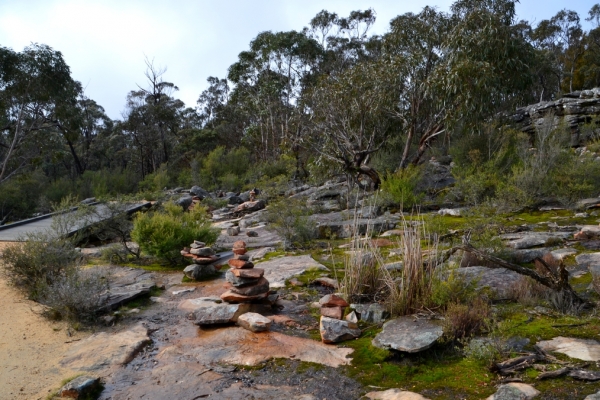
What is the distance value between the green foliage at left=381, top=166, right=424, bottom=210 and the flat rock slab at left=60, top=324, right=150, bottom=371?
25.9 ft

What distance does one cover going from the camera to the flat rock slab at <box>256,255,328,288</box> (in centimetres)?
647

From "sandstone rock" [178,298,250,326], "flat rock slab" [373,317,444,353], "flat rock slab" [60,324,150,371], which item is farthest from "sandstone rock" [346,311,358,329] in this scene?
"flat rock slab" [60,324,150,371]

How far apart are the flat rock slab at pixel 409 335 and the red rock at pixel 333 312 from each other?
0.66m

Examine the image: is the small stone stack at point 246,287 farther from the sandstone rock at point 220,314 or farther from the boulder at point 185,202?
the boulder at point 185,202

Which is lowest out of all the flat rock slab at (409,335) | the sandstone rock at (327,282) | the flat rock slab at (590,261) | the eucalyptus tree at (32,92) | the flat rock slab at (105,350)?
the flat rock slab at (105,350)

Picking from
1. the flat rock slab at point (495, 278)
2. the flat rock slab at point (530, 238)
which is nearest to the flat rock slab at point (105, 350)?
the flat rock slab at point (495, 278)

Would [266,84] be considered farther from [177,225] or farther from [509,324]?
[509,324]

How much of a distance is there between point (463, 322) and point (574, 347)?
0.80m

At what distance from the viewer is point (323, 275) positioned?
631 centimetres

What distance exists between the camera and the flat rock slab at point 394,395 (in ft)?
10.3

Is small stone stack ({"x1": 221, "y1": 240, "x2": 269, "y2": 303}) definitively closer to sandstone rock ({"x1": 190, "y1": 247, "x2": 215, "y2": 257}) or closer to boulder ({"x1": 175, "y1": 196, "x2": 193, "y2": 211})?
sandstone rock ({"x1": 190, "y1": 247, "x2": 215, "y2": 257})

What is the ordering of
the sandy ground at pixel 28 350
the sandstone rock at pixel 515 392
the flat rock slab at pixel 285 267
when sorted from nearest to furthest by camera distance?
the sandstone rock at pixel 515 392, the sandy ground at pixel 28 350, the flat rock slab at pixel 285 267

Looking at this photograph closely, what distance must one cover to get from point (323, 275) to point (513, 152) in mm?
9552

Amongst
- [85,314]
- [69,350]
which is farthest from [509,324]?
[85,314]
